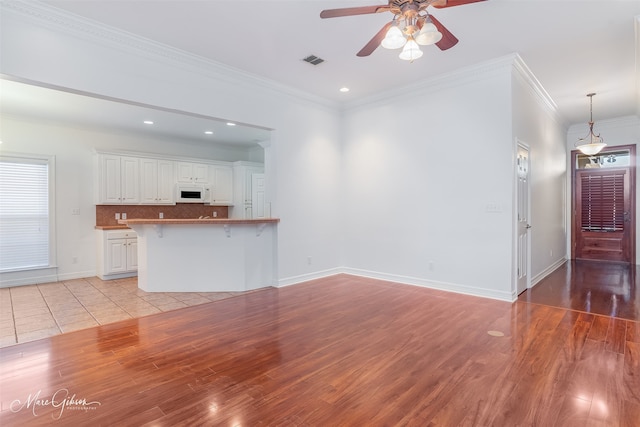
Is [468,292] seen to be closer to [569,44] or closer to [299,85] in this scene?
[569,44]

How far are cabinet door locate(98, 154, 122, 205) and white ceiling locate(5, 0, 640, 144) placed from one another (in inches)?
138

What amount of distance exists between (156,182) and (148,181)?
162 mm

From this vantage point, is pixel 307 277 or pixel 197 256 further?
pixel 307 277

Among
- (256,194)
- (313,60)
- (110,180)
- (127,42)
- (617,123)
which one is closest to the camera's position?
(127,42)

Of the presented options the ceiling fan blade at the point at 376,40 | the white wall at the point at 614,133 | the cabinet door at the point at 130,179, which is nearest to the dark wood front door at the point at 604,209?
the white wall at the point at 614,133

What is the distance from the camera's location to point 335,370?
2479 millimetres

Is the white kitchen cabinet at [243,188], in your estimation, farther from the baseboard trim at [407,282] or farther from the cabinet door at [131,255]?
the baseboard trim at [407,282]

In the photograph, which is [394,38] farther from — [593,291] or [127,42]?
[593,291]

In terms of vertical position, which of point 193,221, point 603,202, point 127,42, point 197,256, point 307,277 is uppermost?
point 127,42

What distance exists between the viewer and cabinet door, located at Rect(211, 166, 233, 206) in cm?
778

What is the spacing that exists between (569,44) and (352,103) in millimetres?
3128

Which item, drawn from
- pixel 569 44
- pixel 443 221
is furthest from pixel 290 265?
pixel 569 44

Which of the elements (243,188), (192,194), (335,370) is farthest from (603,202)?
(192,194)

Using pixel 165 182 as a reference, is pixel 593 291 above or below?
below
